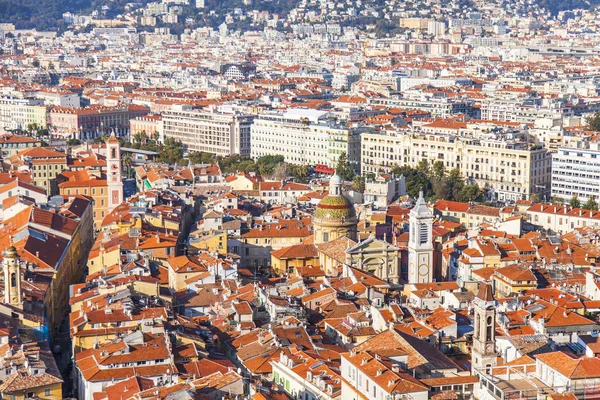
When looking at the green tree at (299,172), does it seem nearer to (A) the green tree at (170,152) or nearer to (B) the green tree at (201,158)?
(B) the green tree at (201,158)

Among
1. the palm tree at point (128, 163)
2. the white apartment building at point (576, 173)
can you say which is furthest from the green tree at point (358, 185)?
the palm tree at point (128, 163)

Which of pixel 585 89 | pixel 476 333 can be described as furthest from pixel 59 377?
pixel 585 89

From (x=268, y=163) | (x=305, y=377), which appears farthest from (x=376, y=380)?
(x=268, y=163)

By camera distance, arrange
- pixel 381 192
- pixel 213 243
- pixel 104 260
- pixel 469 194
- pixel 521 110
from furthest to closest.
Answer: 1. pixel 521 110
2. pixel 469 194
3. pixel 381 192
4. pixel 213 243
5. pixel 104 260

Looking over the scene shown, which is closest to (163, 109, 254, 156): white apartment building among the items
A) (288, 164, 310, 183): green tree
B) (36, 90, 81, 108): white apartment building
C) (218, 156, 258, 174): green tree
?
(218, 156, 258, 174): green tree

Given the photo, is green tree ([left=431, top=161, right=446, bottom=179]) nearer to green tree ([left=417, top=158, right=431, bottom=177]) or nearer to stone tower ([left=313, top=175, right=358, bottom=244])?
green tree ([left=417, top=158, right=431, bottom=177])

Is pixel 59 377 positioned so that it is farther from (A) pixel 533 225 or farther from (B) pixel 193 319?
(A) pixel 533 225

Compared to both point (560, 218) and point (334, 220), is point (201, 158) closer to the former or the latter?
point (560, 218)
